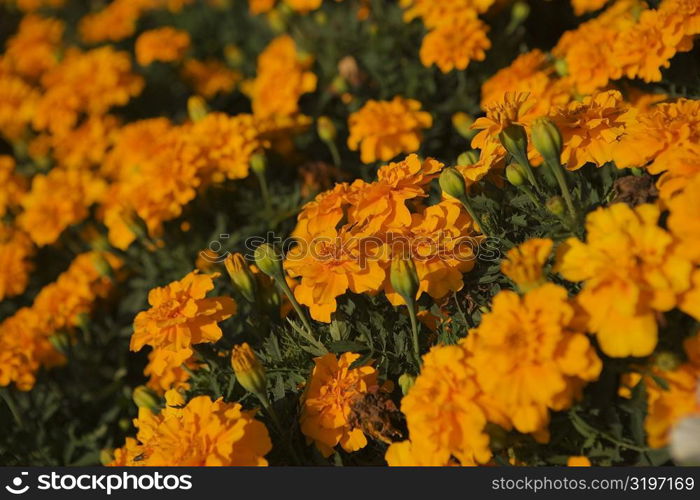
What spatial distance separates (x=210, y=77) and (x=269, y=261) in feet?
7.13

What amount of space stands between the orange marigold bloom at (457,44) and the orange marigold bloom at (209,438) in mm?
1492

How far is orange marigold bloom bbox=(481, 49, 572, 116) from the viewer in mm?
2074

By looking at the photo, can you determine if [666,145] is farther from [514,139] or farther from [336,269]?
[336,269]

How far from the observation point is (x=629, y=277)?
1.17m

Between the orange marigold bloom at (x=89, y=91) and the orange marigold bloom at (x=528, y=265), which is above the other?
the orange marigold bloom at (x=89, y=91)

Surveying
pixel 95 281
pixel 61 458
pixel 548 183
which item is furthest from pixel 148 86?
pixel 548 183

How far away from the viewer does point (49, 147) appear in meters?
3.45

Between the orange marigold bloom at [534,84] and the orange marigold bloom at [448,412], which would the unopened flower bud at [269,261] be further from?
the orange marigold bloom at [534,84]

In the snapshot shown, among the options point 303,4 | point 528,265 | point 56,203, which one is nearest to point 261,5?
point 303,4

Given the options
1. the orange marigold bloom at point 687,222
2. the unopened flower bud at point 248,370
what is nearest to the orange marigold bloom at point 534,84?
the orange marigold bloom at point 687,222

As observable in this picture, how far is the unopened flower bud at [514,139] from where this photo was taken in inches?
59.4

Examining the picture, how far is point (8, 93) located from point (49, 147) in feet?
1.34

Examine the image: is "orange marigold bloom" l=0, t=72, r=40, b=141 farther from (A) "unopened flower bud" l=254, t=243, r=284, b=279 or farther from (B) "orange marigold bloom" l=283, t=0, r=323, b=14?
(A) "unopened flower bud" l=254, t=243, r=284, b=279

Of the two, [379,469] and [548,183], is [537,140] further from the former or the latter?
[379,469]
